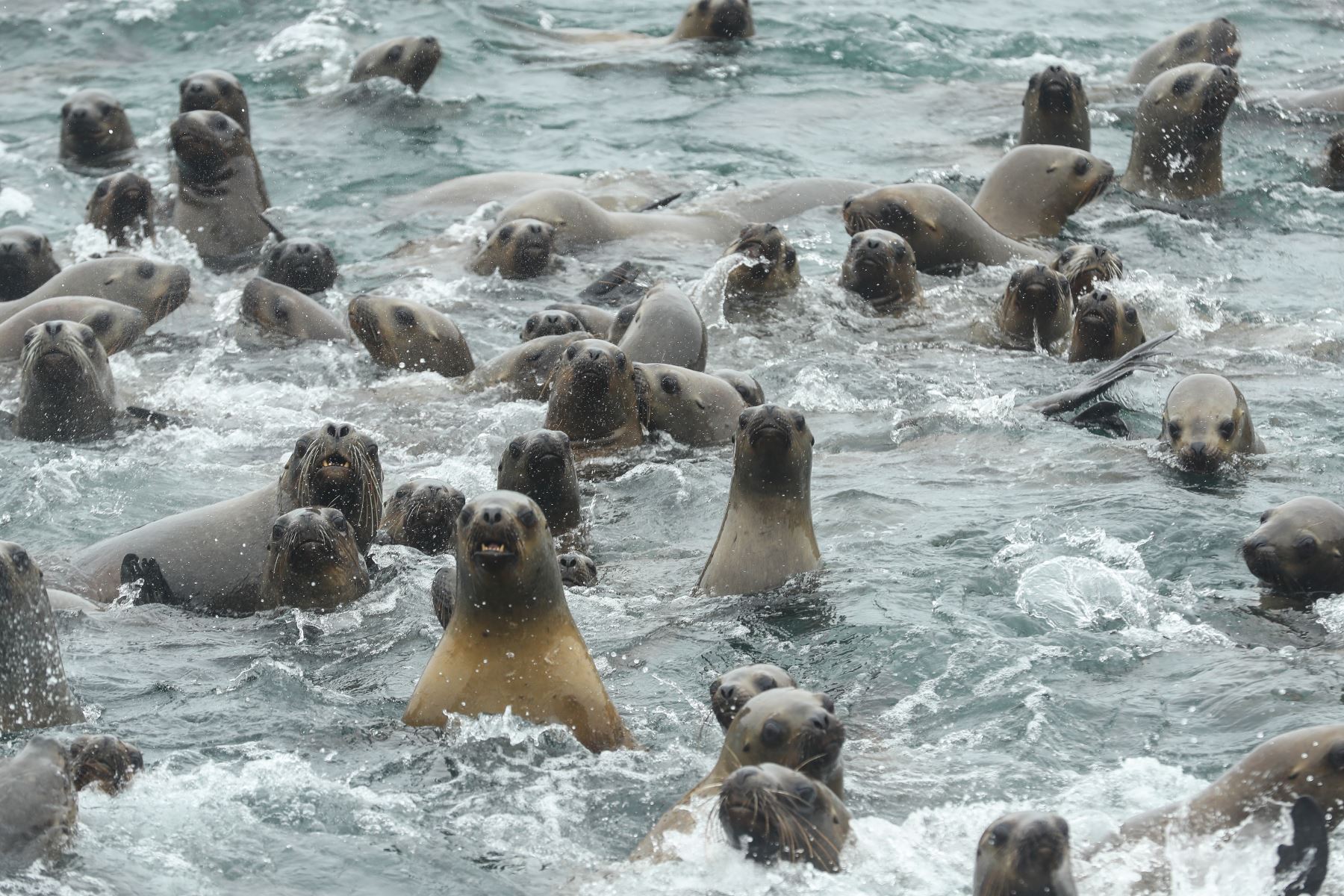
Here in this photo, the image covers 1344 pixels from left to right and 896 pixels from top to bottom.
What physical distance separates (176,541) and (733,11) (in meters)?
12.1

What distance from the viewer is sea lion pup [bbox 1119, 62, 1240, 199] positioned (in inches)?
566

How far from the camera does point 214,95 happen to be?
15320mm

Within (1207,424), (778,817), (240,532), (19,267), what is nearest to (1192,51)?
(1207,424)

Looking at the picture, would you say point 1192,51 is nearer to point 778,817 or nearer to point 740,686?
point 740,686

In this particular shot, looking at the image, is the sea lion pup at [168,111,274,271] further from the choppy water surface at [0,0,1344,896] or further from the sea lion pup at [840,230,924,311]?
the sea lion pup at [840,230,924,311]

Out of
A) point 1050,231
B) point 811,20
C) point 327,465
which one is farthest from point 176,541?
point 811,20

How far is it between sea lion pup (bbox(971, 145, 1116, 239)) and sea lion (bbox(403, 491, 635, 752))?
26.0 feet

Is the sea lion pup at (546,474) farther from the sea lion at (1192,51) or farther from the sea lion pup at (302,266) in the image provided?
the sea lion at (1192,51)

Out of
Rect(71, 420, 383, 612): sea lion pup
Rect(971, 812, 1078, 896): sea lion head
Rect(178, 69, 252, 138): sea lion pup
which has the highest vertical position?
Rect(971, 812, 1078, 896): sea lion head

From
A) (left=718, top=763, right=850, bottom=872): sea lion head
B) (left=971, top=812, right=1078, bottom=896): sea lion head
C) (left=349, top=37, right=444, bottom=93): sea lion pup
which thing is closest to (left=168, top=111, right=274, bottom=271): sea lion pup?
(left=349, top=37, right=444, bottom=93): sea lion pup

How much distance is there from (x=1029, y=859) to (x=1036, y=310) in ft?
23.3

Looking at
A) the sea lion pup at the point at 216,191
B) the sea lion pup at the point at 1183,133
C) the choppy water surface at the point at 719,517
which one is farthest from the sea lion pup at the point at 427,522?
the sea lion pup at the point at 1183,133

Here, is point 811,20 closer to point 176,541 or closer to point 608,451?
point 608,451

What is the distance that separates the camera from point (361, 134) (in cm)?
1753
